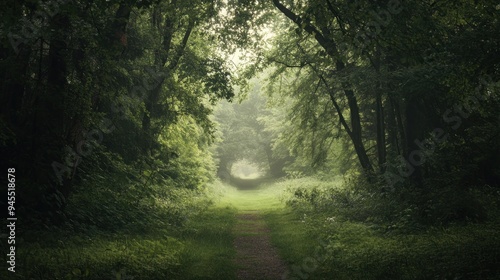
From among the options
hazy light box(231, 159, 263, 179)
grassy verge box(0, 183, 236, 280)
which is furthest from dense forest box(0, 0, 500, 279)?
hazy light box(231, 159, 263, 179)

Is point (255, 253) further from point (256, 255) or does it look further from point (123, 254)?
point (123, 254)

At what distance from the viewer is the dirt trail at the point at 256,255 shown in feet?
29.0

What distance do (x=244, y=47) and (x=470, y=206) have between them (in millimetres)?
12543

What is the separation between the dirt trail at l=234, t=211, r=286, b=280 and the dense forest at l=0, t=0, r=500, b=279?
90 mm

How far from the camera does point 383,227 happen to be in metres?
11.6

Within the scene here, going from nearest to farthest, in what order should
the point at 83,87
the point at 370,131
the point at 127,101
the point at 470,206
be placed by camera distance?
the point at 83,87 → the point at 470,206 → the point at 127,101 → the point at 370,131

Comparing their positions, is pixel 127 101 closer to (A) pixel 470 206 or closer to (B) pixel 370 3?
(B) pixel 370 3

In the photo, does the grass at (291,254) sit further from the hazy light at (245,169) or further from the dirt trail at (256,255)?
the hazy light at (245,169)

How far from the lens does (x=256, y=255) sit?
10.7 metres

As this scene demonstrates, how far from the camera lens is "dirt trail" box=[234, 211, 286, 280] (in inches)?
348

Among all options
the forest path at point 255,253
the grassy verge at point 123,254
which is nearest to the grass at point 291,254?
the grassy verge at point 123,254

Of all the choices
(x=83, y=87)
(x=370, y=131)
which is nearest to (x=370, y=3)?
(x=83, y=87)

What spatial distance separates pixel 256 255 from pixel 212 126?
10781mm

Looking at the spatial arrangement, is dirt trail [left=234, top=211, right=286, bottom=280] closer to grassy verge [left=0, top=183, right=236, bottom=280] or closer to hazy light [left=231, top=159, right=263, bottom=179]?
grassy verge [left=0, top=183, right=236, bottom=280]
